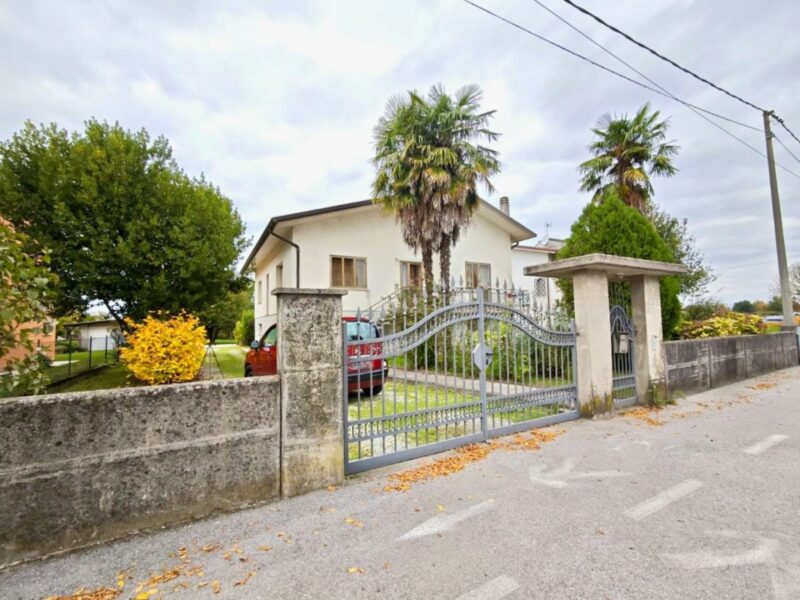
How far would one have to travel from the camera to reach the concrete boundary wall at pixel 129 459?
2.46 metres

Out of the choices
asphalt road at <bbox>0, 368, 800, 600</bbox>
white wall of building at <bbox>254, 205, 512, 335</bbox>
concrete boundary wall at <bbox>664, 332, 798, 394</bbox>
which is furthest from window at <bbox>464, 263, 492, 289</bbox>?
asphalt road at <bbox>0, 368, 800, 600</bbox>

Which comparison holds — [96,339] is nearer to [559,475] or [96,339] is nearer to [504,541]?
[559,475]

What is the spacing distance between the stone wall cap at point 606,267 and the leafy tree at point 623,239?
1832 millimetres

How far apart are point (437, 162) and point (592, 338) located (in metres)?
7.42

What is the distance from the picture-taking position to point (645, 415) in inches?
239

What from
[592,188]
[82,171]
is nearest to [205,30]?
[82,171]

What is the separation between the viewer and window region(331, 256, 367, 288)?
13545 millimetres

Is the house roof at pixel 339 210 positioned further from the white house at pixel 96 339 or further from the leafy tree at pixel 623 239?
the leafy tree at pixel 623 239

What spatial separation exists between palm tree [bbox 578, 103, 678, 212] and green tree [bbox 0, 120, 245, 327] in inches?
558

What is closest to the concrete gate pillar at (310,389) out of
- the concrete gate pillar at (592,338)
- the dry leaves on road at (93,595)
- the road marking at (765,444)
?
the dry leaves on road at (93,595)

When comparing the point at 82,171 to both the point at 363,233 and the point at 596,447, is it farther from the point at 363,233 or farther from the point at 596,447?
the point at 596,447

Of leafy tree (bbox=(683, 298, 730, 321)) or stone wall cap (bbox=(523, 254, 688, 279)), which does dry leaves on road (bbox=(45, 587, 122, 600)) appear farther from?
leafy tree (bbox=(683, 298, 730, 321))

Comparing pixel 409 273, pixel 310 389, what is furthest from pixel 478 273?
pixel 310 389

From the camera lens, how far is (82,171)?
849cm
